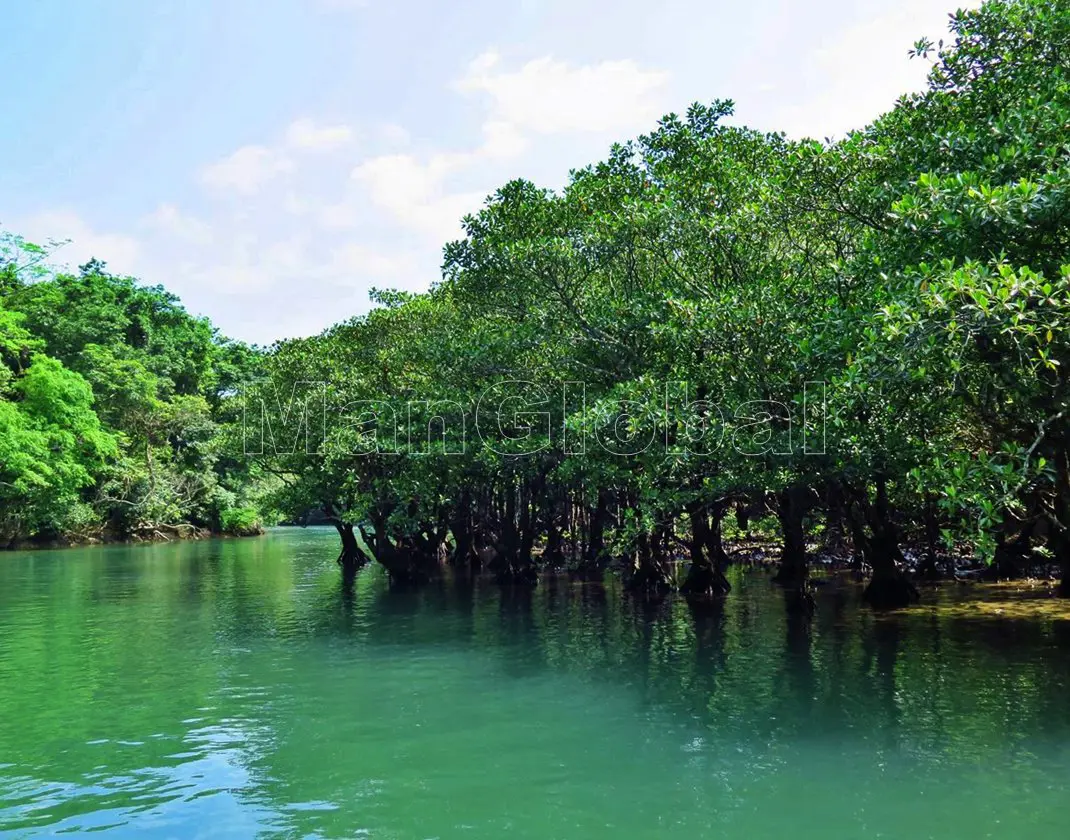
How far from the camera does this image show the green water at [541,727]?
8.48m

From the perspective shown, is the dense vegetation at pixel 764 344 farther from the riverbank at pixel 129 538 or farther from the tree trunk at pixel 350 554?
the riverbank at pixel 129 538

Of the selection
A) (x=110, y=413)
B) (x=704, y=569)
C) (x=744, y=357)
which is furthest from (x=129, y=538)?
(x=744, y=357)

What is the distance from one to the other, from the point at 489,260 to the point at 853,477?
404 inches

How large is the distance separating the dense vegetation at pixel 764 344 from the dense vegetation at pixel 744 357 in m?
0.08

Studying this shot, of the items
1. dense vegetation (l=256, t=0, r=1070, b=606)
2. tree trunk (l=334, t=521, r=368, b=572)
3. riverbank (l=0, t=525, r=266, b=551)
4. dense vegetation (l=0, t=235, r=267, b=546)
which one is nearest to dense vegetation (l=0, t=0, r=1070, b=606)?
dense vegetation (l=256, t=0, r=1070, b=606)

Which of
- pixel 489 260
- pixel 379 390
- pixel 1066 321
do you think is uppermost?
pixel 489 260

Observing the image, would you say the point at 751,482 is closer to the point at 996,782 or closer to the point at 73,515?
the point at 996,782

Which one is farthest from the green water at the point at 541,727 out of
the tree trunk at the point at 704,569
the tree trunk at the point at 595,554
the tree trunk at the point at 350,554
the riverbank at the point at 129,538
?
the riverbank at the point at 129,538

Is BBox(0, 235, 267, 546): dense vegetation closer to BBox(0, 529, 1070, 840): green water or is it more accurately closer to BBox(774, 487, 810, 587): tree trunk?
BBox(0, 529, 1070, 840): green water

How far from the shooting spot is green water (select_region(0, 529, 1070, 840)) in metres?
8.48

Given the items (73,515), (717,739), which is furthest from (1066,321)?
(73,515)

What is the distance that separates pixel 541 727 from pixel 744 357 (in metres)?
8.69

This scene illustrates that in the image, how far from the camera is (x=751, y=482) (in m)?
17.8

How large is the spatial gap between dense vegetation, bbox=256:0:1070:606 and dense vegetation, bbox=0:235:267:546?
1605 cm
